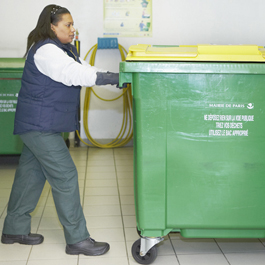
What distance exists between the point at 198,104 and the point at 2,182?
246 cm

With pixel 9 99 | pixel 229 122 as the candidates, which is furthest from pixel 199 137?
pixel 9 99

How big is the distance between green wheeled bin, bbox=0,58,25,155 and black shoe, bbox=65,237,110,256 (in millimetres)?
2003

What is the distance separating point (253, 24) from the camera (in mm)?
5285

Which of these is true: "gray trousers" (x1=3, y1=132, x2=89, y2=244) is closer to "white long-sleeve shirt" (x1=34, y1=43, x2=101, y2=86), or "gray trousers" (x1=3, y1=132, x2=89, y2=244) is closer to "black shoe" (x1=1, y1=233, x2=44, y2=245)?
"black shoe" (x1=1, y1=233, x2=44, y2=245)

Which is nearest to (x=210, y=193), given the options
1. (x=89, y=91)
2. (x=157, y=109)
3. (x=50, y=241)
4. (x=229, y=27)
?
(x=157, y=109)

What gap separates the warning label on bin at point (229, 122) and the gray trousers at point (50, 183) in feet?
2.82

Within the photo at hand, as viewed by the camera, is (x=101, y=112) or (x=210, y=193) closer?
(x=210, y=193)

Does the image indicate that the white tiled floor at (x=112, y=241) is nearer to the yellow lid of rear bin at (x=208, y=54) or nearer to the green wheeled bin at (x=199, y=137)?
the green wheeled bin at (x=199, y=137)

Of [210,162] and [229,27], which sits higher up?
[229,27]

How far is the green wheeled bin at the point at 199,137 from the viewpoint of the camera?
6.65 ft

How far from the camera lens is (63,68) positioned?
211 centimetres

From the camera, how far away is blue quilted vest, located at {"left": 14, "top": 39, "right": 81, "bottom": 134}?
2.22 m

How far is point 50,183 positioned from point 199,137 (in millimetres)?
929

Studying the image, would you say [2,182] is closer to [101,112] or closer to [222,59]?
[101,112]
